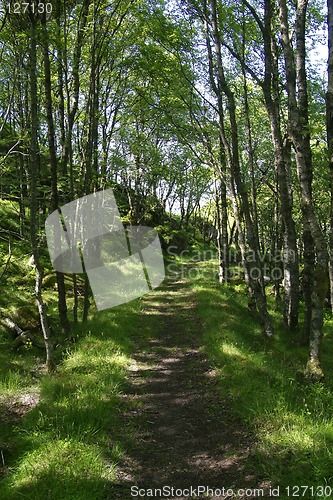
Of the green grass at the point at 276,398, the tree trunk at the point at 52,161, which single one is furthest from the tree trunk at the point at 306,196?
the tree trunk at the point at 52,161

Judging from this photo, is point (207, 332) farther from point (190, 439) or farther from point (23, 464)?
point (23, 464)

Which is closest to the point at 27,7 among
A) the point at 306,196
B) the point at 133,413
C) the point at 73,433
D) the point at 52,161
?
the point at 52,161

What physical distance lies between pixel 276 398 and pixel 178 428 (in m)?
1.68

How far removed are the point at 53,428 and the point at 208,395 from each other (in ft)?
9.41

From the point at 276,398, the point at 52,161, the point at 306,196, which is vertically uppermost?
the point at 52,161

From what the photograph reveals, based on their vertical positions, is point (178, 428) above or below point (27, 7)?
below

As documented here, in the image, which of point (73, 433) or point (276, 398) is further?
point (276, 398)

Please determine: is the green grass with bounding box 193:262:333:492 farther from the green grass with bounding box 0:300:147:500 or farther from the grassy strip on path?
the green grass with bounding box 0:300:147:500

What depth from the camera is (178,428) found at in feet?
19.2

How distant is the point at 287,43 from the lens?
780 centimetres

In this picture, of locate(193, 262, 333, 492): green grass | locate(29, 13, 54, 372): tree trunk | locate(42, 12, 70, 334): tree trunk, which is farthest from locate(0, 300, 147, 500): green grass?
locate(193, 262, 333, 492): green grass

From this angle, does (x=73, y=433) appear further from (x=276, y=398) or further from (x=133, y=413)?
(x=276, y=398)

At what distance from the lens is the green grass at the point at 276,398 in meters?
4.42

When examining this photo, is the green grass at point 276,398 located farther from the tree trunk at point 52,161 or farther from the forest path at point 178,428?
the tree trunk at point 52,161
